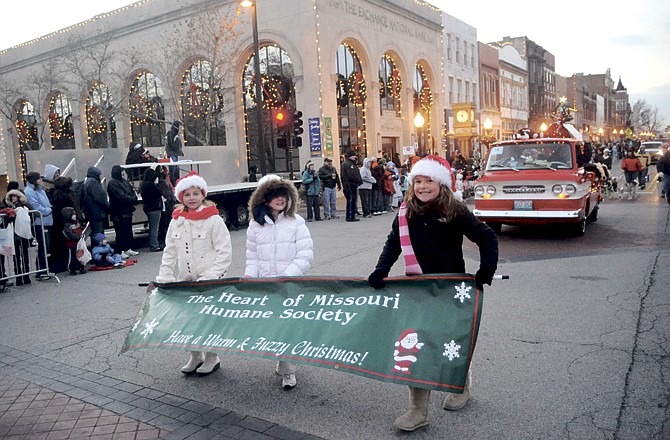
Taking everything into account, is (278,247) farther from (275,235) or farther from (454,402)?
(454,402)

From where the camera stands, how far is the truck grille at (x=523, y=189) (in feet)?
36.2

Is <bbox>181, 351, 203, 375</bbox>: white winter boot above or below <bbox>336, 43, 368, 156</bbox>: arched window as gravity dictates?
below

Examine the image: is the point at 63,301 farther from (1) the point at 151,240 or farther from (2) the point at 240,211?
(2) the point at 240,211

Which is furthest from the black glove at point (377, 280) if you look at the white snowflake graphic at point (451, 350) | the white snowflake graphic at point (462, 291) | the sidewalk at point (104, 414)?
the sidewalk at point (104, 414)

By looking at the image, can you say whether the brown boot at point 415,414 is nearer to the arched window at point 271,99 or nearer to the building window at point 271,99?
the arched window at point 271,99

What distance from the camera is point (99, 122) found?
3628 cm

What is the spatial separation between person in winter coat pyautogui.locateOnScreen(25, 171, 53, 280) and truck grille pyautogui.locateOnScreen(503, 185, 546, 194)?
8.73 metres

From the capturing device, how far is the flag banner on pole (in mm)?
3529

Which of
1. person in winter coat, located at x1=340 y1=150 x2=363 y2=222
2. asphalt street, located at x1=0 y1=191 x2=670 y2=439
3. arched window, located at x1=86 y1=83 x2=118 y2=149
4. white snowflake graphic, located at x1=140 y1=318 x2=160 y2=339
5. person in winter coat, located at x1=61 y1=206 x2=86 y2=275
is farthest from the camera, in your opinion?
arched window, located at x1=86 y1=83 x2=118 y2=149

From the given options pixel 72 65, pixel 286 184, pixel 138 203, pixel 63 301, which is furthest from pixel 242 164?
pixel 286 184

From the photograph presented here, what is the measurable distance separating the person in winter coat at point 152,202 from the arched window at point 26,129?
3227 cm

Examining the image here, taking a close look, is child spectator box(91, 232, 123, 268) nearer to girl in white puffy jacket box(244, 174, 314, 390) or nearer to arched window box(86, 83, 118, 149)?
girl in white puffy jacket box(244, 174, 314, 390)

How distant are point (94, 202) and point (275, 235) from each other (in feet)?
25.4

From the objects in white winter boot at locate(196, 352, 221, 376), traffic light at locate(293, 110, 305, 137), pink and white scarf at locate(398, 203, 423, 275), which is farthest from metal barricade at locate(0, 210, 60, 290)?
traffic light at locate(293, 110, 305, 137)
